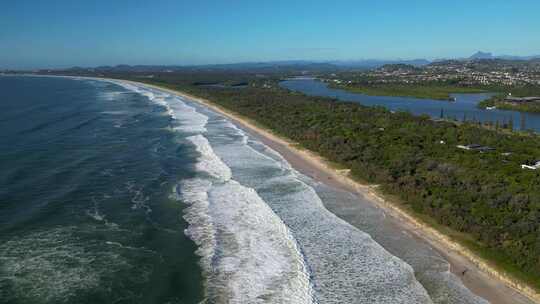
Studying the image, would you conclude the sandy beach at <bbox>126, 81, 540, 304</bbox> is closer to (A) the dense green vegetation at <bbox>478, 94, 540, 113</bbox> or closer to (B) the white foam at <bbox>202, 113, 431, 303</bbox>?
(B) the white foam at <bbox>202, 113, 431, 303</bbox>

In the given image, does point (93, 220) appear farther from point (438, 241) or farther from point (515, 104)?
point (515, 104)

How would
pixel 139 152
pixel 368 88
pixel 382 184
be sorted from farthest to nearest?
pixel 368 88 → pixel 139 152 → pixel 382 184

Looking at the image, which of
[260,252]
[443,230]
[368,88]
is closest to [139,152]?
[260,252]

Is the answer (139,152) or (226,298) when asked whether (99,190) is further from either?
(226,298)

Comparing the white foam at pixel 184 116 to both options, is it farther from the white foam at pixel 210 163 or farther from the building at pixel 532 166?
the building at pixel 532 166

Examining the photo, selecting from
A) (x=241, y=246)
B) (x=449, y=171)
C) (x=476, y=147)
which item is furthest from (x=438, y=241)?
(x=476, y=147)

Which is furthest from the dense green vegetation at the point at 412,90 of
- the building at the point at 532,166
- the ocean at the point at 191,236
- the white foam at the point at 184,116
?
the ocean at the point at 191,236
